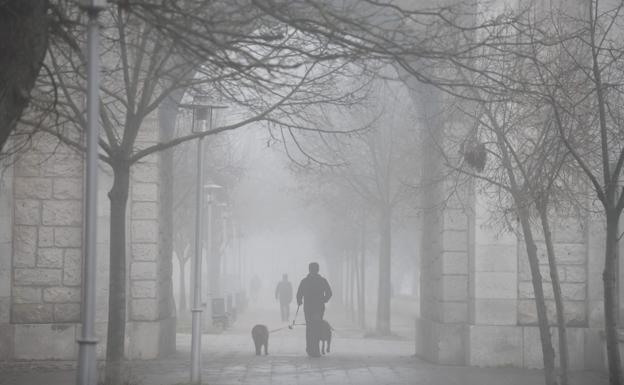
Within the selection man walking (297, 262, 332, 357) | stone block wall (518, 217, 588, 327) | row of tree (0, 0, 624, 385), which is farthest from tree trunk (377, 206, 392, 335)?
row of tree (0, 0, 624, 385)

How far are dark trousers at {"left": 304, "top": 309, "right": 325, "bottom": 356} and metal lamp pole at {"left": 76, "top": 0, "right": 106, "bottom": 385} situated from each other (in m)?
11.4

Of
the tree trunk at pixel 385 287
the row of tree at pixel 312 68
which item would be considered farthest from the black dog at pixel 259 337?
the tree trunk at pixel 385 287

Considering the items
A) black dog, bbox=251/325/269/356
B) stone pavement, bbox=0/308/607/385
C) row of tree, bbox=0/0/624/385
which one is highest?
row of tree, bbox=0/0/624/385

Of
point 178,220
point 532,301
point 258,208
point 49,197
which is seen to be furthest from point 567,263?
point 258,208

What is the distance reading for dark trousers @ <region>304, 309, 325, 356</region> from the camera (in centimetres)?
1962

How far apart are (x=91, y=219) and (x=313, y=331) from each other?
38.9ft

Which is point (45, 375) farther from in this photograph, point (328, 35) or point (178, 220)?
point (178, 220)

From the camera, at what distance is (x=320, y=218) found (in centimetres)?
5125

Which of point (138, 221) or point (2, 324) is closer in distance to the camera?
point (2, 324)

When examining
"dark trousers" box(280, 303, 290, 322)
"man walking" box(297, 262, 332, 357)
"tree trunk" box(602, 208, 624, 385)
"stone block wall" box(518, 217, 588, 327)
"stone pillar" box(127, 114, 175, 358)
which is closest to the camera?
"tree trunk" box(602, 208, 624, 385)

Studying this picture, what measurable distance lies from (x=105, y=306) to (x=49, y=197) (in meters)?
1.97

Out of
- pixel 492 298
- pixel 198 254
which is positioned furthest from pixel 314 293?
pixel 198 254

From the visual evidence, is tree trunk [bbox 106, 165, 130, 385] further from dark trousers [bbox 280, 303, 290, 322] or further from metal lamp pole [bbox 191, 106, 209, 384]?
dark trousers [bbox 280, 303, 290, 322]

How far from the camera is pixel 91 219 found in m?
8.38
